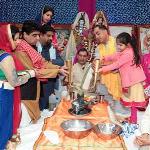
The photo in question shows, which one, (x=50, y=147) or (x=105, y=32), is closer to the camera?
(x=50, y=147)

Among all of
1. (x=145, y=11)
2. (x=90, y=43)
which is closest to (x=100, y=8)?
(x=145, y=11)

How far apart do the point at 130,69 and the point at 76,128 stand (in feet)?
5.24

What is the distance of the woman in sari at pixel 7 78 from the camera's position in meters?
3.57

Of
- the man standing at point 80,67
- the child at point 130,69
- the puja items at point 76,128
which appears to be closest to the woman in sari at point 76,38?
the man standing at point 80,67

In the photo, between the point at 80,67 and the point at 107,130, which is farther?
the point at 80,67

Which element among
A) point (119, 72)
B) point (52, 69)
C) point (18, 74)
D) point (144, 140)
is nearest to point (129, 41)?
point (119, 72)

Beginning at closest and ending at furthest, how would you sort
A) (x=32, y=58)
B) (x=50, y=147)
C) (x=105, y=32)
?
(x=50, y=147)
(x=32, y=58)
(x=105, y=32)

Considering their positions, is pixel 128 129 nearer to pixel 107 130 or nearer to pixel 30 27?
pixel 107 130

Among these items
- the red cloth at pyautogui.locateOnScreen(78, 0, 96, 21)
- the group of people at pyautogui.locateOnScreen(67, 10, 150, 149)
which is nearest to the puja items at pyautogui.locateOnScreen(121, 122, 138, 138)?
the group of people at pyautogui.locateOnScreen(67, 10, 150, 149)

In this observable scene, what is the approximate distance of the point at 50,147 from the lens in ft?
9.16

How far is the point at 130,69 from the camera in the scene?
4.47m

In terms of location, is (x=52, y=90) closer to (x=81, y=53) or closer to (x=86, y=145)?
(x=81, y=53)

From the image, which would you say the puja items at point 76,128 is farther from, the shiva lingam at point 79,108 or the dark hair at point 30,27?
the dark hair at point 30,27

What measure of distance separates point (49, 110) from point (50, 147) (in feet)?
7.54
